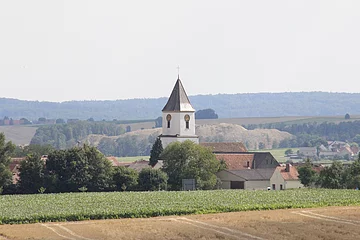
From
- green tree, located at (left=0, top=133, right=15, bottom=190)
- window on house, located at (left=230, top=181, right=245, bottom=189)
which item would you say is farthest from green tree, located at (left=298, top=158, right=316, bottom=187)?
green tree, located at (left=0, top=133, right=15, bottom=190)

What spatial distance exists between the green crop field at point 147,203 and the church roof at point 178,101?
1379 inches

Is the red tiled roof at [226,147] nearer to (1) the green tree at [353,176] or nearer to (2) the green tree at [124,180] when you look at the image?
(1) the green tree at [353,176]

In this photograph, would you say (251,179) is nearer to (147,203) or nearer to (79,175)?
(79,175)

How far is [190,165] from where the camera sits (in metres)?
98.7

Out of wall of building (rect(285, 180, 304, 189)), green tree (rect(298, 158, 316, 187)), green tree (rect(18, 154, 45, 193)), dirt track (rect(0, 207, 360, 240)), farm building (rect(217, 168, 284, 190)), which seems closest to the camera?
dirt track (rect(0, 207, 360, 240))

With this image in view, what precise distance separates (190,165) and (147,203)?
30581 millimetres

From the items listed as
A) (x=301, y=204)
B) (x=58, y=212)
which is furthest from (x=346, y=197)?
(x=58, y=212)

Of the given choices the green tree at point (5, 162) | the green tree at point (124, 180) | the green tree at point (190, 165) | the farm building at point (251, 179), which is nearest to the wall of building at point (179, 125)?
the farm building at point (251, 179)

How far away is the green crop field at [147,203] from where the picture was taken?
199 feet

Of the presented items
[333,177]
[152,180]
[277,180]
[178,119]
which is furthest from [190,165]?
[178,119]

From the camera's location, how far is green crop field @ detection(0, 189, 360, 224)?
60594 millimetres

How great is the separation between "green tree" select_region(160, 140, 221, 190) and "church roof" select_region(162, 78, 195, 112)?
15132mm

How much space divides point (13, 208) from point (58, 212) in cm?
536

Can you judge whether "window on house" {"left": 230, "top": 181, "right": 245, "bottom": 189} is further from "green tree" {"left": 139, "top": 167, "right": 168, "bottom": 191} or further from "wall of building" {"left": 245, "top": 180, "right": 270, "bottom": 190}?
"green tree" {"left": 139, "top": 167, "right": 168, "bottom": 191}
